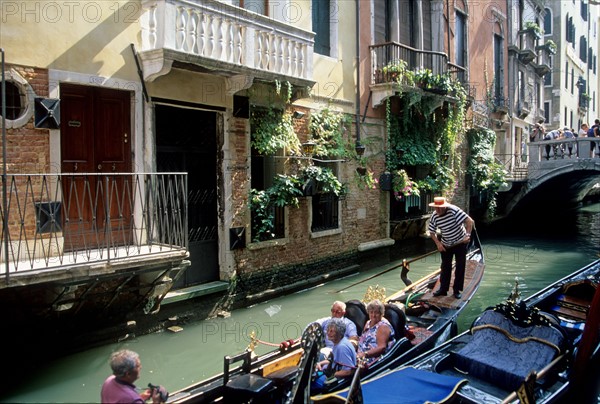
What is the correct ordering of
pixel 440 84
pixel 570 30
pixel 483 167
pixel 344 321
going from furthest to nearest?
pixel 570 30, pixel 483 167, pixel 440 84, pixel 344 321

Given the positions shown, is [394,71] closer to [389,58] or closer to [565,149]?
[389,58]

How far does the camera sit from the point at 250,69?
6863 mm

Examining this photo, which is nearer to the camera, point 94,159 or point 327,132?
point 94,159

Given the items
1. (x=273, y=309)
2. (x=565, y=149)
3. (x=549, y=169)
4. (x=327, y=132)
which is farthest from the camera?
(x=549, y=169)

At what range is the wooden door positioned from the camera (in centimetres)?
574

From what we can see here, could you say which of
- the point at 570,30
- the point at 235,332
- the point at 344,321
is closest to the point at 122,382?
the point at 344,321

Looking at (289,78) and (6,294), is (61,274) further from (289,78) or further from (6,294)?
(289,78)

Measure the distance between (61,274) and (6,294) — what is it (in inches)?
A: 29.9

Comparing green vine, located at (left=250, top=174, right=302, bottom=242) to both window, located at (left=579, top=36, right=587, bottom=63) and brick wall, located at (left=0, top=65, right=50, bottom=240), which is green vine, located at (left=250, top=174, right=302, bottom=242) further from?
window, located at (left=579, top=36, right=587, bottom=63)

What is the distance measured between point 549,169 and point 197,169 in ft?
39.1

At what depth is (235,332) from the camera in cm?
671

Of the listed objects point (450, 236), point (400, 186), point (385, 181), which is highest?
point (385, 181)

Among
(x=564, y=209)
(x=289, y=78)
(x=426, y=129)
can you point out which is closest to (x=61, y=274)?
(x=289, y=78)

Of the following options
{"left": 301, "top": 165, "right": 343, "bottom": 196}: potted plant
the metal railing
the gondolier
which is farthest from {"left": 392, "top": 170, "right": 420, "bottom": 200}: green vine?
the metal railing
